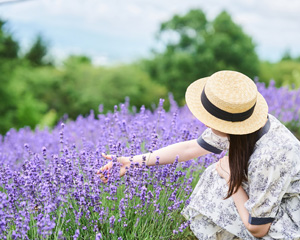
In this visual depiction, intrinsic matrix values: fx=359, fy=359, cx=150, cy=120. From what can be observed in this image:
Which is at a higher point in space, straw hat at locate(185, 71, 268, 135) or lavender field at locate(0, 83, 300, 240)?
straw hat at locate(185, 71, 268, 135)

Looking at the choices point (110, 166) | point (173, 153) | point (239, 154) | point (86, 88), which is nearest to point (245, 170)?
point (239, 154)

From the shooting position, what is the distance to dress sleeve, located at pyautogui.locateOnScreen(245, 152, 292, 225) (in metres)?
1.66

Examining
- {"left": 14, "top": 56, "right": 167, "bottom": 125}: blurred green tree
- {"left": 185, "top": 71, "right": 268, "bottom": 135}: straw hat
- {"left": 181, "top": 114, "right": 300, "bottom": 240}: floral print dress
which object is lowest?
{"left": 14, "top": 56, "right": 167, "bottom": 125}: blurred green tree

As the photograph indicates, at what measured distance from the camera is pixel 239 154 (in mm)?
1748

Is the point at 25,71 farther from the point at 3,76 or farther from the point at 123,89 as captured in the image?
the point at 3,76

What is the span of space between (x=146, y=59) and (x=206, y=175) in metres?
16.2

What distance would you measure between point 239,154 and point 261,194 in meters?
0.21

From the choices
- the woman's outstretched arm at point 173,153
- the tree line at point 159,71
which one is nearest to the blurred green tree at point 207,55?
the tree line at point 159,71

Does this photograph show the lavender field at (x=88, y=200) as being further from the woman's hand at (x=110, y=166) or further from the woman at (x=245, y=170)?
the woman at (x=245, y=170)

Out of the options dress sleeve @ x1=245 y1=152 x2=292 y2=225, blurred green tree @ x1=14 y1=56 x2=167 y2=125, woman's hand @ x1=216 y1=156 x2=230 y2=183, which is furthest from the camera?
blurred green tree @ x1=14 y1=56 x2=167 y2=125

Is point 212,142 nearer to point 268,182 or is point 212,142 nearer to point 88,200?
point 268,182

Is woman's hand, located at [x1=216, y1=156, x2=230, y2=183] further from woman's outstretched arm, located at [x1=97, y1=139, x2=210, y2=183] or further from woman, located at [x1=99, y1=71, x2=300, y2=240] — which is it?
woman's outstretched arm, located at [x1=97, y1=139, x2=210, y2=183]

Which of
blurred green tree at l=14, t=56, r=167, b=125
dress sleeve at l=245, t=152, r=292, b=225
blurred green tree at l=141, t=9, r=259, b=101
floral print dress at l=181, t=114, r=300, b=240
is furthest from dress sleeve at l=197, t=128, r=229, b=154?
blurred green tree at l=141, t=9, r=259, b=101

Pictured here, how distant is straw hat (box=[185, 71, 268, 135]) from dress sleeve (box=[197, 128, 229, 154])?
27cm
